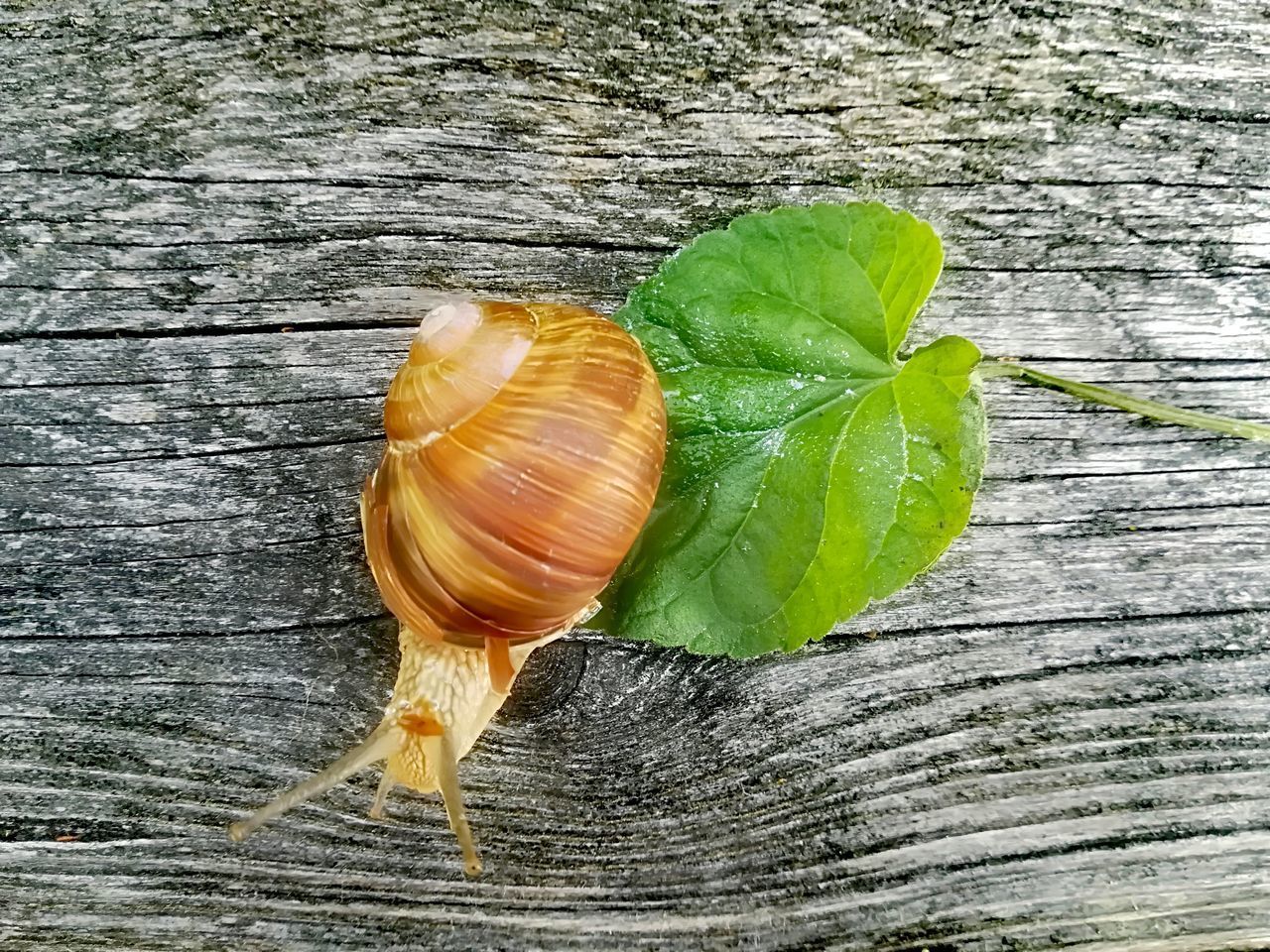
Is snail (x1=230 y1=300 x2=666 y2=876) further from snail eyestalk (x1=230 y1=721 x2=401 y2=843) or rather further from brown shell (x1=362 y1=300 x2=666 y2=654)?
snail eyestalk (x1=230 y1=721 x2=401 y2=843)

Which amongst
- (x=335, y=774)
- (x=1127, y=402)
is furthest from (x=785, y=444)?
(x=335, y=774)

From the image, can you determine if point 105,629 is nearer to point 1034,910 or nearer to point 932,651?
point 932,651

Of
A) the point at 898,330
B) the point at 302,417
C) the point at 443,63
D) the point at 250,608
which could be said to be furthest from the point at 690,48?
the point at 250,608

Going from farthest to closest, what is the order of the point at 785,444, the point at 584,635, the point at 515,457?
the point at 584,635 → the point at 785,444 → the point at 515,457

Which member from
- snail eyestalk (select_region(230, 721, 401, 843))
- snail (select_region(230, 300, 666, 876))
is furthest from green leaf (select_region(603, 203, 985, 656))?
snail eyestalk (select_region(230, 721, 401, 843))

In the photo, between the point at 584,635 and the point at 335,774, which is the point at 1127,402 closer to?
the point at 584,635

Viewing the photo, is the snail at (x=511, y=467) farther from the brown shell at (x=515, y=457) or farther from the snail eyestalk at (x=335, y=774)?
the snail eyestalk at (x=335, y=774)

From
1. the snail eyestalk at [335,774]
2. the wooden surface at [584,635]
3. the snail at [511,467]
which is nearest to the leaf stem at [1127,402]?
the wooden surface at [584,635]
